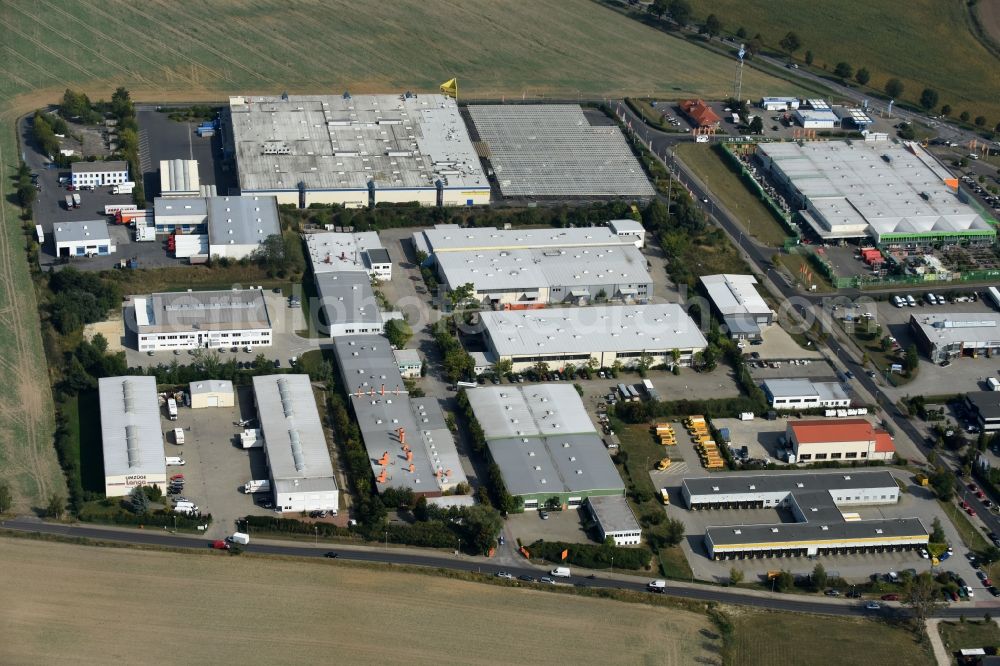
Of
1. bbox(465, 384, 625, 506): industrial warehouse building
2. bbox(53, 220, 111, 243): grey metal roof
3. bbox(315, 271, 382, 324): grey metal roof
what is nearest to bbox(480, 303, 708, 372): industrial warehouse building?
bbox(465, 384, 625, 506): industrial warehouse building

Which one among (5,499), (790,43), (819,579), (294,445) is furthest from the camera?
(790,43)

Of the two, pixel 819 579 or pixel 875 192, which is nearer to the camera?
pixel 819 579

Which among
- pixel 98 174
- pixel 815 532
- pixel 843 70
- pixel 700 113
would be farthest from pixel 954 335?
pixel 98 174

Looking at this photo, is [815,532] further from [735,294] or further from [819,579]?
[735,294]

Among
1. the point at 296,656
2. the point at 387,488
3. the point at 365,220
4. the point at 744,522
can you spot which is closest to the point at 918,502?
the point at 744,522

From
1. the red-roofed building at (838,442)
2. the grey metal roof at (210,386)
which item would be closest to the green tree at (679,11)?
the red-roofed building at (838,442)

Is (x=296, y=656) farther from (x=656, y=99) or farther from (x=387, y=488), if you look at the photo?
(x=656, y=99)

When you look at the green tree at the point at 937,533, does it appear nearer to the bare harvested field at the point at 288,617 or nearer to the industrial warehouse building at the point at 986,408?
the industrial warehouse building at the point at 986,408

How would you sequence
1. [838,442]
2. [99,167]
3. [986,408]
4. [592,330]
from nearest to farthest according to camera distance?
[838,442]
[986,408]
[592,330]
[99,167]
